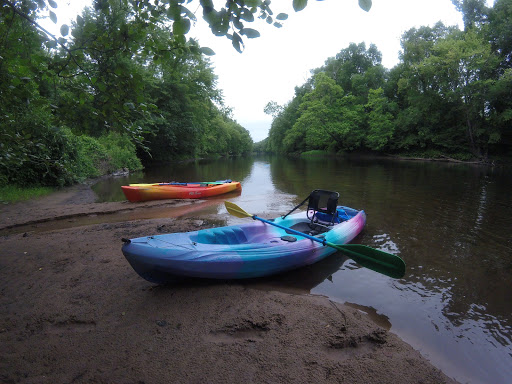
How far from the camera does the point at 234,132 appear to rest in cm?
6519

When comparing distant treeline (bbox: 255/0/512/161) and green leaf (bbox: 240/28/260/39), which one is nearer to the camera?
green leaf (bbox: 240/28/260/39)

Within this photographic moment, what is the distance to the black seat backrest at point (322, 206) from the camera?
6168 millimetres

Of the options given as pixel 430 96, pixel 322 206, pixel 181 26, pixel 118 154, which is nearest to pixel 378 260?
pixel 322 206

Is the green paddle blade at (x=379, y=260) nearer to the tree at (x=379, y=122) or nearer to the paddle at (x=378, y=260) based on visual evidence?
the paddle at (x=378, y=260)

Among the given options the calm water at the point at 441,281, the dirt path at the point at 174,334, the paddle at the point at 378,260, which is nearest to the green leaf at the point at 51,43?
the dirt path at the point at 174,334

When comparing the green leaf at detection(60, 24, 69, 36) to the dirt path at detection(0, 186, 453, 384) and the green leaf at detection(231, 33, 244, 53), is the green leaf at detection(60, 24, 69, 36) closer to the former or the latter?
the green leaf at detection(231, 33, 244, 53)

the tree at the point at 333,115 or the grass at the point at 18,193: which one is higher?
the tree at the point at 333,115

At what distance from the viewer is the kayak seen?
32.6 ft

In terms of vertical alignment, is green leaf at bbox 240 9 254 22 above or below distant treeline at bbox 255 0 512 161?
below

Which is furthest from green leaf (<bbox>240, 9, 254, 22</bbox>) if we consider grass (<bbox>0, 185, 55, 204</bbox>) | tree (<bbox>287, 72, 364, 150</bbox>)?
tree (<bbox>287, 72, 364, 150</bbox>)

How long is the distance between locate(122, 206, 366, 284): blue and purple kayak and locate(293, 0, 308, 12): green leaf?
113 inches

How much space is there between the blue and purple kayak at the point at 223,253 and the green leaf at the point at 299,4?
2.88m

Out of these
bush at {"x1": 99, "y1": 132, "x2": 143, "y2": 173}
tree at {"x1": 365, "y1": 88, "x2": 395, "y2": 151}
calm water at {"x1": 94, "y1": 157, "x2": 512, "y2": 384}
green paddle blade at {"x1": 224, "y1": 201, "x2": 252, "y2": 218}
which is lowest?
calm water at {"x1": 94, "y1": 157, "x2": 512, "y2": 384}

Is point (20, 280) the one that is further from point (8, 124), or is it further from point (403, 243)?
point (403, 243)
